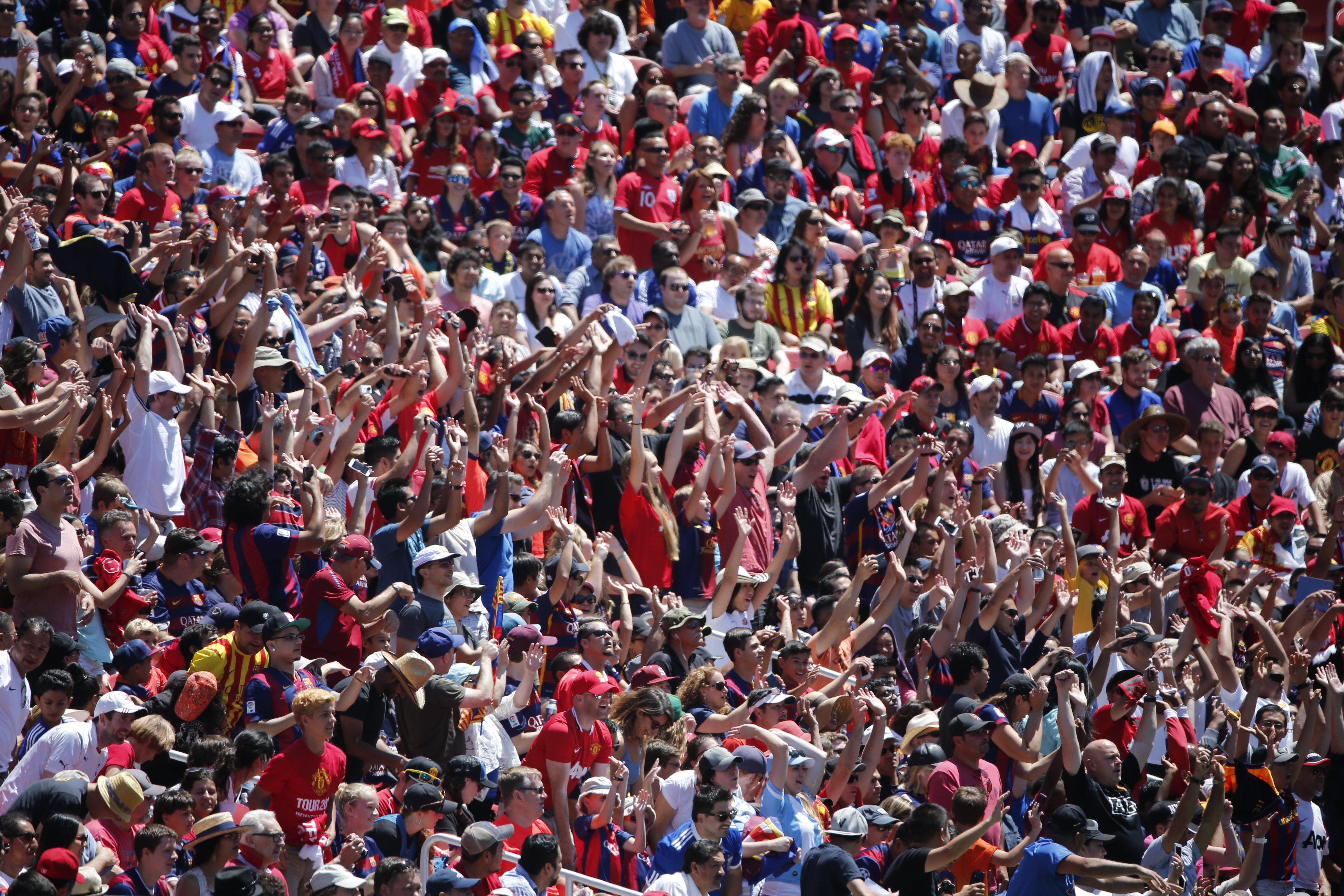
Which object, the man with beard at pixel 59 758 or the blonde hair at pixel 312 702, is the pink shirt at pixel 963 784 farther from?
the man with beard at pixel 59 758

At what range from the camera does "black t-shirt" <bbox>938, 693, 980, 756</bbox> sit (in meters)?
9.50

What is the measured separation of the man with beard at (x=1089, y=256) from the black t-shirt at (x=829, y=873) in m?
8.76

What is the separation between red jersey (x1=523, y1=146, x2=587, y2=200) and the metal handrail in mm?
7815

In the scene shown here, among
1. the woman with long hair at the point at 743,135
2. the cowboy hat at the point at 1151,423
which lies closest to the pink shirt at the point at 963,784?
the cowboy hat at the point at 1151,423

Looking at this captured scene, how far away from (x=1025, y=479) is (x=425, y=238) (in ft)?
16.5

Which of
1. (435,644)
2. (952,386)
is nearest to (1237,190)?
(952,386)

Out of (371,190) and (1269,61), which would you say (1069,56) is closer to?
(1269,61)

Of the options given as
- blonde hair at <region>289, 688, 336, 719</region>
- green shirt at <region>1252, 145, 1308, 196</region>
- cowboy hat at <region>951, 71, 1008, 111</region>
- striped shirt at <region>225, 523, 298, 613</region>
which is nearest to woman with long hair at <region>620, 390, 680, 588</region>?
striped shirt at <region>225, 523, 298, 613</region>

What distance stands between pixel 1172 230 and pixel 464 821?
36.5ft

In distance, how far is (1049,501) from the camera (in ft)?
42.9

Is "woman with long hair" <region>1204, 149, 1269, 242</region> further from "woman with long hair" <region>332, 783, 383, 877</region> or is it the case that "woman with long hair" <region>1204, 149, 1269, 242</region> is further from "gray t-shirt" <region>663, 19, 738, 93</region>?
"woman with long hair" <region>332, 783, 383, 877</region>

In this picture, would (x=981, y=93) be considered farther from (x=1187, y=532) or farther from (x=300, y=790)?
(x=300, y=790)

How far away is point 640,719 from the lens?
29.0ft

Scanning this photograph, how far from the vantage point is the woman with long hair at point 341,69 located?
1493 centimetres
